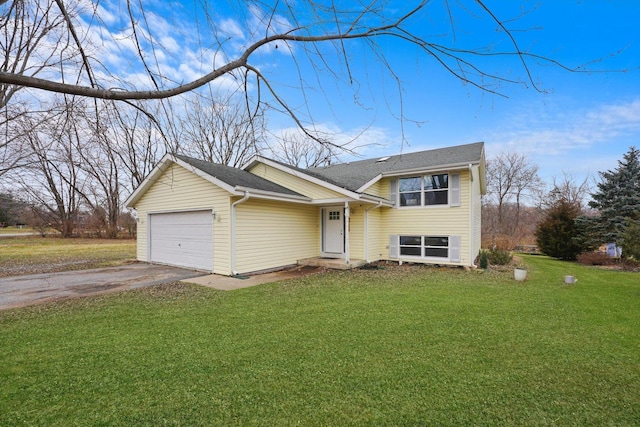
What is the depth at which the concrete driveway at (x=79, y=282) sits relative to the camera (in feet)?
20.6

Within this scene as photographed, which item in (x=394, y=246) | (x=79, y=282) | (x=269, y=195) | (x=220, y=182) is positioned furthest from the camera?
(x=394, y=246)

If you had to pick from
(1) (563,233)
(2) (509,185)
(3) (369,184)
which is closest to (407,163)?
(3) (369,184)

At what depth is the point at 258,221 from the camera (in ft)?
31.6

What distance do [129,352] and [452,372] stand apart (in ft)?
12.1

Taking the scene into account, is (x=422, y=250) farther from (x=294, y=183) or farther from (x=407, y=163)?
(x=294, y=183)

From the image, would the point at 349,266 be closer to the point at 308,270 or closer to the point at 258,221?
the point at 308,270

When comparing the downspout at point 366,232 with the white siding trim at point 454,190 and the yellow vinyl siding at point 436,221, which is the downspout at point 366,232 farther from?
the white siding trim at point 454,190

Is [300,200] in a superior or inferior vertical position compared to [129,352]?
superior

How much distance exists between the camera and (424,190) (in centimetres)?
1136

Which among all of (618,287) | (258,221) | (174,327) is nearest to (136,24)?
(174,327)

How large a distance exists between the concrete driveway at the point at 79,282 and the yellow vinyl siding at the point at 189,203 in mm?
1049

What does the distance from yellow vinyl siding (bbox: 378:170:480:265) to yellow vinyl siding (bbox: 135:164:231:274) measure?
6335mm

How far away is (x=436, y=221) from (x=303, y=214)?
5.04 meters

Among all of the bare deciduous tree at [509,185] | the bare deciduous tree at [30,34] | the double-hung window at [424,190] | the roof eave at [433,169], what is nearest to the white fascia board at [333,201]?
the roof eave at [433,169]
